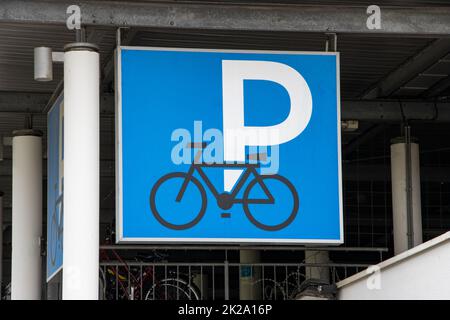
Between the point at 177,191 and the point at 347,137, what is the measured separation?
35.5ft

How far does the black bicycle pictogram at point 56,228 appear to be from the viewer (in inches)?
551

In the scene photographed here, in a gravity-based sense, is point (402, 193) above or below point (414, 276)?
above

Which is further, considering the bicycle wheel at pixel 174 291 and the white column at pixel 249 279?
the white column at pixel 249 279

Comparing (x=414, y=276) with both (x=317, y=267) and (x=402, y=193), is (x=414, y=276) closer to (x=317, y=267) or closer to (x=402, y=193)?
(x=402, y=193)

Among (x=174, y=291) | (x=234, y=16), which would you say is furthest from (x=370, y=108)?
(x=234, y=16)

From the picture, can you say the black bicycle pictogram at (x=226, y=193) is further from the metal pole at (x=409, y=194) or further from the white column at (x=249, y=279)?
the white column at (x=249, y=279)

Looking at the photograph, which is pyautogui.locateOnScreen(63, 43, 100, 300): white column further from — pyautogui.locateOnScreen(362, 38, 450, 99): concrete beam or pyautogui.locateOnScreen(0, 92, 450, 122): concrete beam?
pyautogui.locateOnScreen(0, 92, 450, 122): concrete beam

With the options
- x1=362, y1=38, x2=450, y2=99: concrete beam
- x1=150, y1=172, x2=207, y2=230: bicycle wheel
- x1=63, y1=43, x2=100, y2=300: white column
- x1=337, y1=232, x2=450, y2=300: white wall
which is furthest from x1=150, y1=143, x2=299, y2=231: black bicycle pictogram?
x1=362, y1=38, x2=450, y2=99: concrete beam

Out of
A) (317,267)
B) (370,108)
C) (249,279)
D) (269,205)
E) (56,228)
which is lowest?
(249,279)

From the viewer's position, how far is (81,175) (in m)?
12.6

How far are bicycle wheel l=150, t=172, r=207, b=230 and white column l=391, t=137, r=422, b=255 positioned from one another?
7.27m

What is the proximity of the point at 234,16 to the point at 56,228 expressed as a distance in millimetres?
3541

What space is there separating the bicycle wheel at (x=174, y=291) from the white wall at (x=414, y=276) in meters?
6.31

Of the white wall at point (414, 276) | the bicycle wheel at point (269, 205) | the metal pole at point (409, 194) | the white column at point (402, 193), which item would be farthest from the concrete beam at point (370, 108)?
the bicycle wheel at point (269, 205)
